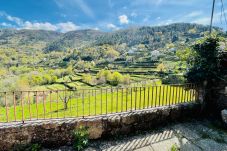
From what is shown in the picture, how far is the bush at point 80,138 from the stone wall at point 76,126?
9 centimetres

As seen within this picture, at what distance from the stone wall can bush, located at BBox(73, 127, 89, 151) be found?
0.09 metres

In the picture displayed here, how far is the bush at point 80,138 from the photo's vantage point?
3394 millimetres

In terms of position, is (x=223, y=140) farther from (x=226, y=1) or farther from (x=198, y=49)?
(x=226, y=1)

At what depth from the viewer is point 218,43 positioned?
189 inches

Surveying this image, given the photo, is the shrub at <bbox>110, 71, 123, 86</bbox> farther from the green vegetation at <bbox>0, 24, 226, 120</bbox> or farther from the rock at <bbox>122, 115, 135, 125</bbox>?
the rock at <bbox>122, 115, 135, 125</bbox>

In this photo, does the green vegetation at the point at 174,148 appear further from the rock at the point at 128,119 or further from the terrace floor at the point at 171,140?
the rock at the point at 128,119

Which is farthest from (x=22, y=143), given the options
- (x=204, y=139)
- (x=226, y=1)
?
(x=226, y=1)

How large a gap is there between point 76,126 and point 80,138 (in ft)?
0.85

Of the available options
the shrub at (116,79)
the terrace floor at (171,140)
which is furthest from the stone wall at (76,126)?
the shrub at (116,79)

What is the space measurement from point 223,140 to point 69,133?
3451 millimetres

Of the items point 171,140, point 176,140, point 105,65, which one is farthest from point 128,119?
point 105,65

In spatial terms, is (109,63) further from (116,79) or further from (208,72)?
(208,72)

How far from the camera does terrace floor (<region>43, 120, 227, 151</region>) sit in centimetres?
345

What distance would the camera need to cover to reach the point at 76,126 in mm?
3488
